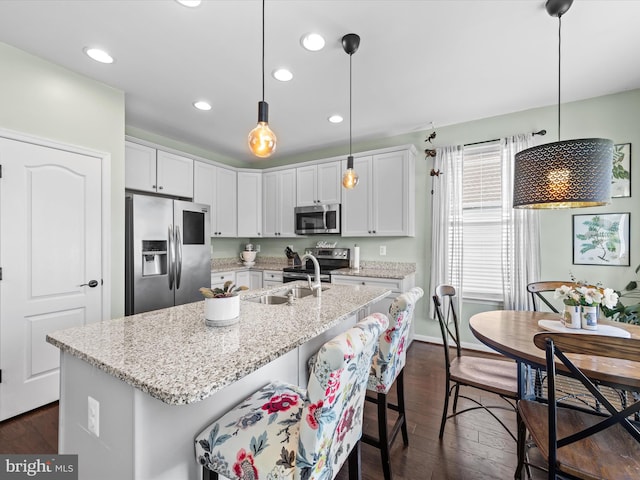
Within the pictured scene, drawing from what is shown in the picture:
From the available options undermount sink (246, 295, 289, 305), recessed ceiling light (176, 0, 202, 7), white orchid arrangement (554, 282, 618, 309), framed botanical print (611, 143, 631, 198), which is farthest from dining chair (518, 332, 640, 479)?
framed botanical print (611, 143, 631, 198)

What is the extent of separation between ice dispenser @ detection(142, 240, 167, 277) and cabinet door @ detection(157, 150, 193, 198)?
0.92 metres

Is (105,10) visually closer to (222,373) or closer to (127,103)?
(127,103)

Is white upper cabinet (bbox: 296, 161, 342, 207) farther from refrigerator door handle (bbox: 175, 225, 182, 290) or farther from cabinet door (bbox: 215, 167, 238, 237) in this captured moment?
refrigerator door handle (bbox: 175, 225, 182, 290)

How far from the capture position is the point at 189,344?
1.14 metres

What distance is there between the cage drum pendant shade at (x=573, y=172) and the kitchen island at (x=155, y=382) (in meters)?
1.45

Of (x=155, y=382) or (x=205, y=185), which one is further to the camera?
(x=205, y=185)

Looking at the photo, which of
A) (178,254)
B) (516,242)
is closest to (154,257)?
(178,254)

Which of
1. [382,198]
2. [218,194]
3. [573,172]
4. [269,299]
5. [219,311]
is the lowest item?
[269,299]

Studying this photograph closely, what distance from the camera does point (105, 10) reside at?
178 centimetres

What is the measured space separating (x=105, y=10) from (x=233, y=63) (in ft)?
2.73

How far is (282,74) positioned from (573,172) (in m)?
2.20

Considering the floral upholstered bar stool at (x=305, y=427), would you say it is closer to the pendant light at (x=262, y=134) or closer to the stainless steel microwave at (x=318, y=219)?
the pendant light at (x=262, y=134)

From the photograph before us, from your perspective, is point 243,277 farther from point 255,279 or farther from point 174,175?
point 174,175

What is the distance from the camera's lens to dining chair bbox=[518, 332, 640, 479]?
966 mm
